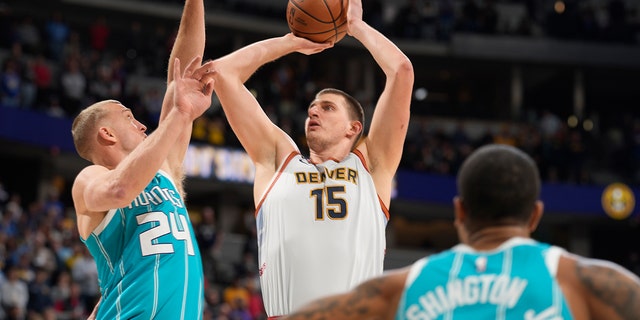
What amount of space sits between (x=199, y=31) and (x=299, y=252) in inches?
58.6

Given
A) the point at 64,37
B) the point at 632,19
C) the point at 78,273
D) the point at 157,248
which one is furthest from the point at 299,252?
the point at 632,19

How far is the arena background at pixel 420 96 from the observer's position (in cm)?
2035

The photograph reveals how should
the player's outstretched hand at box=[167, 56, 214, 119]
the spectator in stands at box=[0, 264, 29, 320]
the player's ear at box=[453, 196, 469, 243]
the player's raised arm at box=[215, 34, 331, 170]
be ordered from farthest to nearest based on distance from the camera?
the spectator in stands at box=[0, 264, 29, 320], the player's raised arm at box=[215, 34, 331, 170], the player's outstretched hand at box=[167, 56, 214, 119], the player's ear at box=[453, 196, 469, 243]

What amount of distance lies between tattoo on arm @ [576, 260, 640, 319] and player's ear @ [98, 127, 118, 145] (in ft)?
9.01

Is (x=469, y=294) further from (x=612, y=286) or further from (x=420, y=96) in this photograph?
(x=420, y=96)

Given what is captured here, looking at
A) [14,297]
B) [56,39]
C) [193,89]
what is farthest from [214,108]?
[193,89]

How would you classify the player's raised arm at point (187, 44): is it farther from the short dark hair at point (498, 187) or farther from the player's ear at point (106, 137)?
the short dark hair at point (498, 187)

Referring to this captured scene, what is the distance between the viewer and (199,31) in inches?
203

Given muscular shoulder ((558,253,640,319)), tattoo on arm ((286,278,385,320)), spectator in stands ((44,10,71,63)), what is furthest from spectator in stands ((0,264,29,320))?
muscular shoulder ((558,253,640,319))

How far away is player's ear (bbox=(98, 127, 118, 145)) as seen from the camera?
4605 mm

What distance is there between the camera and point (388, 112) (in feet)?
15.5

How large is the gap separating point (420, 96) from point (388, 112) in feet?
81.4

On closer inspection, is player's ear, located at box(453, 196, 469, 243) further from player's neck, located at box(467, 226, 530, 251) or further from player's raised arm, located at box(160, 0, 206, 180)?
player's raised arm, located at box(160, 0, 206, 180)

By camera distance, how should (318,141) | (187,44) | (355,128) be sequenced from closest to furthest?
(318,141), (355,128), (187,44)
